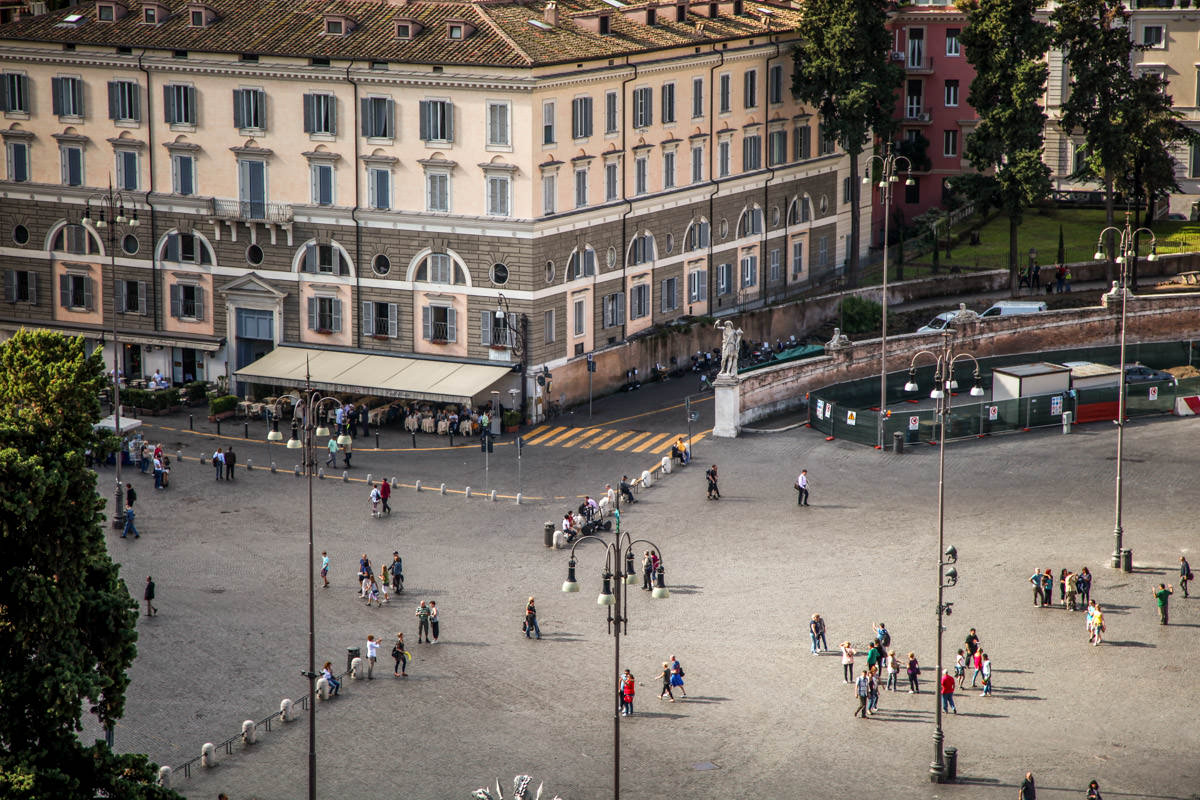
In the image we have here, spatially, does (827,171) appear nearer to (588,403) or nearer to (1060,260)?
(1060,260)

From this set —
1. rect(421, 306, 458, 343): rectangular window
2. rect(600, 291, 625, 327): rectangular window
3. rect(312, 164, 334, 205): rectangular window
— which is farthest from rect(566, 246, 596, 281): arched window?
rect(312, 164, 334, 205): rectangular window

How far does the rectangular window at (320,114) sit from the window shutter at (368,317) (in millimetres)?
7274

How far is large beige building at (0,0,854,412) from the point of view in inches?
3219

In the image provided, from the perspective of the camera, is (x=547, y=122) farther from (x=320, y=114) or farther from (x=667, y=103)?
(x=320, y=114)

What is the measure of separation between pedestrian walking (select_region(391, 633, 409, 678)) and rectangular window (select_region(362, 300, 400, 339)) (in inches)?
1179

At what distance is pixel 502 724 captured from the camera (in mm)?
52125

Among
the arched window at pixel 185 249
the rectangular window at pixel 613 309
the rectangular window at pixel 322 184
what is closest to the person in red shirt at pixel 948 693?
the rectangular window at pixel 613 309

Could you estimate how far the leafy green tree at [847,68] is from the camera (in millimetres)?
95250

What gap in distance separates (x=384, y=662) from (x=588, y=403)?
2990 cm

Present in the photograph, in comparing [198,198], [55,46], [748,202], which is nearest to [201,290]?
[198,198]

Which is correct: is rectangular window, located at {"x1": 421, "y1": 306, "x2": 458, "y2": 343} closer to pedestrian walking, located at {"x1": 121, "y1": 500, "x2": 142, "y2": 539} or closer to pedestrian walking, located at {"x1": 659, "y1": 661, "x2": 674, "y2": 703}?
pedestrian walking, located at {"x1": 121, "y1": 500, "x2": 142, "y2": 539}

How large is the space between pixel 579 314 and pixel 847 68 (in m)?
20.5

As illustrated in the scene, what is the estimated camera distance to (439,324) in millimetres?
83625

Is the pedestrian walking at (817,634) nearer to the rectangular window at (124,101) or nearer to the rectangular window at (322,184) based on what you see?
the rectangular window at (322,184)
